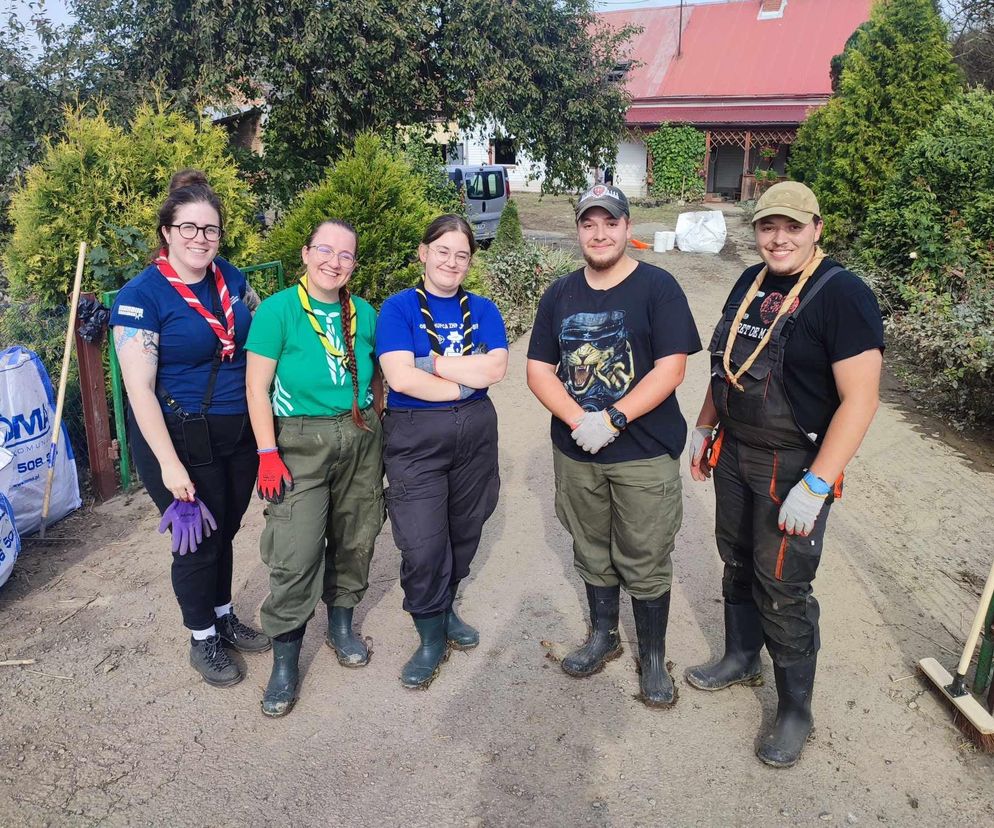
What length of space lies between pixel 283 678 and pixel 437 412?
122 cm

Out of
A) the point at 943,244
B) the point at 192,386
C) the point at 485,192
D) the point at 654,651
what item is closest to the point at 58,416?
the point at 192,386

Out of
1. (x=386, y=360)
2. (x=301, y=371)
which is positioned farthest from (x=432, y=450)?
(x=301, y=371)

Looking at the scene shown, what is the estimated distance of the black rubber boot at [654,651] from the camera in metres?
2.97

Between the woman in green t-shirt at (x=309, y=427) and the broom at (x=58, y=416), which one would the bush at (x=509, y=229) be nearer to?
the broom at (x=58, y=416)

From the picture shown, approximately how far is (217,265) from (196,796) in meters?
1.90

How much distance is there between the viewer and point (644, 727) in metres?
2.86

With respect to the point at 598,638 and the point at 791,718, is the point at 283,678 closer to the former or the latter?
the point at 598,638

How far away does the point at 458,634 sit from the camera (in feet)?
11.1

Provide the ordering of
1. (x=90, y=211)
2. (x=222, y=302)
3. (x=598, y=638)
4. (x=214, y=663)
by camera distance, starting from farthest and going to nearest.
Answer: (x=90, y=211)
(x=598, y=638)
(x=214, y=663)
(x=222, y=302)

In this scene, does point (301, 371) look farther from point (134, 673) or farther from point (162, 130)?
point (162, 130)

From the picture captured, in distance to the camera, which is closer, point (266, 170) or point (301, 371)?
point (301, 371)

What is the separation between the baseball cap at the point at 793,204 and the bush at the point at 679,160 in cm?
2444

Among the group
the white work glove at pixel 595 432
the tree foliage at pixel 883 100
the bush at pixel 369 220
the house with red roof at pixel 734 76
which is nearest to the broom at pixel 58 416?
the bush at pixel 369 220

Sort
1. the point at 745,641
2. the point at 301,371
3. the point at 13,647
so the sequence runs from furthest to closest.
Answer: the point at 13,647 < the point at 745,641 < the point at 301,371
